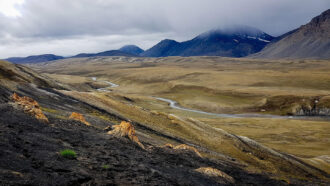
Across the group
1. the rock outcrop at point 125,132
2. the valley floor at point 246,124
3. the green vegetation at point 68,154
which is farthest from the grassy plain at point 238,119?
the green vegetation at point 68,154

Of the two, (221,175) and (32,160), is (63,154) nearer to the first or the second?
(32,160)

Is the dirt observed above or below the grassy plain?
above

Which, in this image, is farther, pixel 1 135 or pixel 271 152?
pixel 271 152

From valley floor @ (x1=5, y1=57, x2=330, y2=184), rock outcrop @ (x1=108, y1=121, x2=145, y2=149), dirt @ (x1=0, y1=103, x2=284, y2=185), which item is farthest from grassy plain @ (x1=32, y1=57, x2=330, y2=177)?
dirt @ (x1=0, y1=103, x2=284, y2=185)

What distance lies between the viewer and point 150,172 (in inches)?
667

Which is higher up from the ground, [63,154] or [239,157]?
[63,154]

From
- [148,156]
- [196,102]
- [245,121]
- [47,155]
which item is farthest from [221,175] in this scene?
[196,102]

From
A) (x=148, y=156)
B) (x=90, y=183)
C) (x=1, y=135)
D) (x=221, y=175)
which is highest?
(x=1, y=135)

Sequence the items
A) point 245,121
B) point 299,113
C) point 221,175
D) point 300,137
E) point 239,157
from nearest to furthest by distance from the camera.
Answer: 1. point 221,175
2. point 239,157
3. point 300,137
4. point 245,121
5. point 299,113

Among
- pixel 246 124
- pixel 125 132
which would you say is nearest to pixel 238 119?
pixel 246 124

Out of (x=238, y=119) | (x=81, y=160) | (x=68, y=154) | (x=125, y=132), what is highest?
(x=68, y=154)

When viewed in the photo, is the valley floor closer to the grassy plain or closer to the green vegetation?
the grassy plain

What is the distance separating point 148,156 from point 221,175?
5.97m

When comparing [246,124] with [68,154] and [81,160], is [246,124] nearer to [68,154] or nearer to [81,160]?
[81,160]
